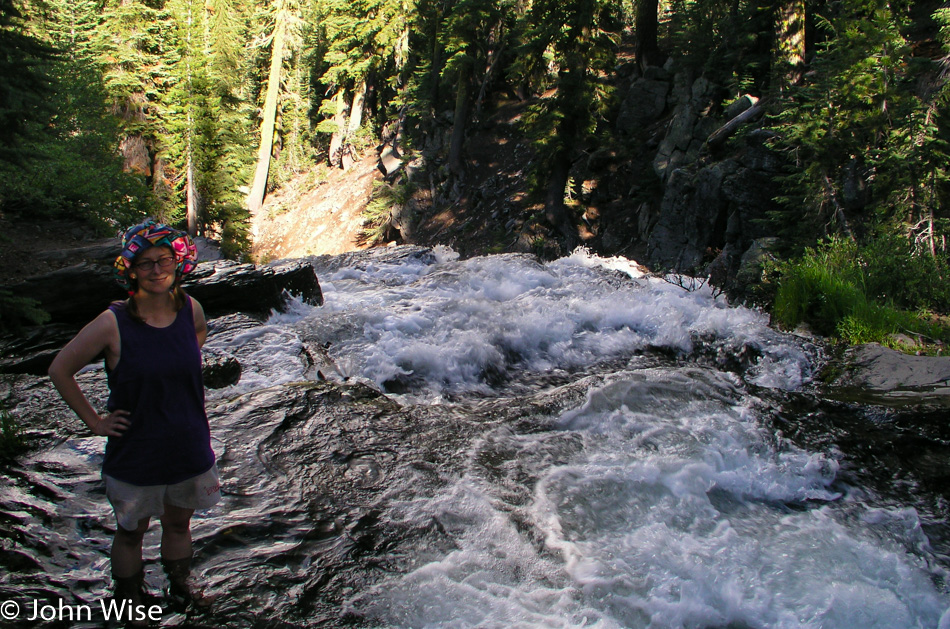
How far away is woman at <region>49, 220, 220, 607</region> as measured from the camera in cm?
259

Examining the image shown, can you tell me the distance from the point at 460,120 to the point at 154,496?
85.4 ft

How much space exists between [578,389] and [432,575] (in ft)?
10.1

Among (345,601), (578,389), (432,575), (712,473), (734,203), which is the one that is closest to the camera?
(345,601)

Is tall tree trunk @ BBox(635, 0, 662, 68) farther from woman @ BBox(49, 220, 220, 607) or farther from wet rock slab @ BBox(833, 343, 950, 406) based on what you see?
woman @ BBox(49, 220, 220, 607)

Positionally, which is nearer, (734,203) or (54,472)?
(54,472)

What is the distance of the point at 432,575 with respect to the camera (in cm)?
338

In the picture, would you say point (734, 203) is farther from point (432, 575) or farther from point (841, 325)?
point (432, 575)

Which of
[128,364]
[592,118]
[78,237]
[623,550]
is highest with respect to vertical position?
[592,118]

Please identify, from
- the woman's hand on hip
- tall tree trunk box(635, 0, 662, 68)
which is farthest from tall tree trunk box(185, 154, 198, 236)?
the woman's hand on hip

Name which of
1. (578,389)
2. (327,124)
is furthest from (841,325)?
(327,124)

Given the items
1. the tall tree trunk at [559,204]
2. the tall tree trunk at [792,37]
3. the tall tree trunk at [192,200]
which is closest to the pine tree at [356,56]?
the tall tree trunk at [192,200]

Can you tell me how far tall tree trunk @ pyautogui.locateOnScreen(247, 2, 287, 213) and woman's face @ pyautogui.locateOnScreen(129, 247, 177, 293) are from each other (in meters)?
30.5

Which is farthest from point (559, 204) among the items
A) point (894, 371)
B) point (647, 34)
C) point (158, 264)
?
point (158, 264)

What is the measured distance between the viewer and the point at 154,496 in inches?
109
